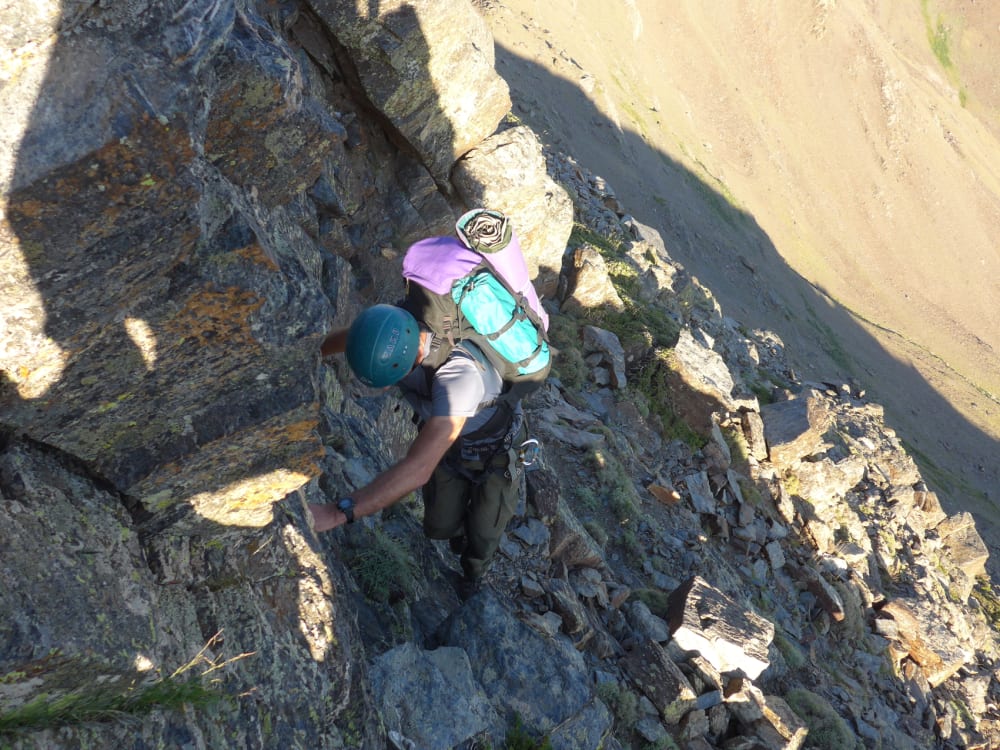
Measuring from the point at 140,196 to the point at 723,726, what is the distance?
23.5 feet

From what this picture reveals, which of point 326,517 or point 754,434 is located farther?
point 754,434

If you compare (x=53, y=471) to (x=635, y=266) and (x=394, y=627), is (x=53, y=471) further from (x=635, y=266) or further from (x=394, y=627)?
(x=635, y=266)

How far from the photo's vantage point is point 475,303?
4809 millimetres

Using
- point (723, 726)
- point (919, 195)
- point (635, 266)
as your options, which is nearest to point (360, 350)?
point (723, 726)

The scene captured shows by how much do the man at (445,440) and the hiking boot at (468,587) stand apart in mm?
11

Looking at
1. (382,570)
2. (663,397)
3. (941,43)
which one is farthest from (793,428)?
(941,43)

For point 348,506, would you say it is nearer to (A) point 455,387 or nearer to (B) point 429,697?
(A) point 455,387

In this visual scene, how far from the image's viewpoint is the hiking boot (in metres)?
6.44

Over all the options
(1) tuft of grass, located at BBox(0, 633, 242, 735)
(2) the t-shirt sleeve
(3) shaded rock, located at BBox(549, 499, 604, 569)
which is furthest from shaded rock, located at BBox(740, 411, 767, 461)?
(1) tuft of grass, located at BBox(0, 633, 242, 735)

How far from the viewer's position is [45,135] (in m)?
2.43

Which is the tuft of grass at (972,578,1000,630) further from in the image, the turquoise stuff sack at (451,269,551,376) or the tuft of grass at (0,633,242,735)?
the tuft of grass at (0,633,242,735)

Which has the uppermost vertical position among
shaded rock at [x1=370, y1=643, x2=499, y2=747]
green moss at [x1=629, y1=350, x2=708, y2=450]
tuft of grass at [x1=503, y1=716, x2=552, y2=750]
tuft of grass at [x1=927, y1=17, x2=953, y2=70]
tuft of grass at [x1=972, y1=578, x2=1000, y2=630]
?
tuft of grass at [x1=927, y1=17, x2=953, y2=70]

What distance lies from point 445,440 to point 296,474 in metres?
1.06

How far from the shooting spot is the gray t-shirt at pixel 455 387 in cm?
457
